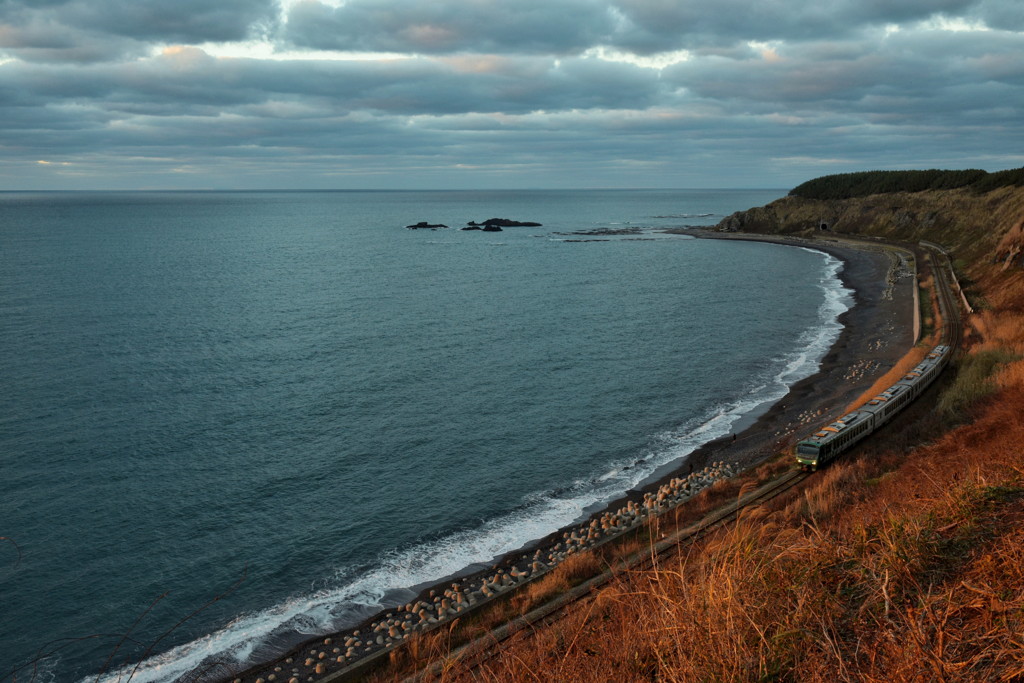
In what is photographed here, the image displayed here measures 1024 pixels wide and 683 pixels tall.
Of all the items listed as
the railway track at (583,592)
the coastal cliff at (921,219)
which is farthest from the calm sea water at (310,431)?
the coastal cliff at (921,219)

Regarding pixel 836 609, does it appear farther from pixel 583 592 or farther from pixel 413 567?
pixel 413 567

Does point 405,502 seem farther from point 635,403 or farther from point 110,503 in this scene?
point 635,403

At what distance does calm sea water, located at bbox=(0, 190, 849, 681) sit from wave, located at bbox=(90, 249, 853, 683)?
3.7 inches

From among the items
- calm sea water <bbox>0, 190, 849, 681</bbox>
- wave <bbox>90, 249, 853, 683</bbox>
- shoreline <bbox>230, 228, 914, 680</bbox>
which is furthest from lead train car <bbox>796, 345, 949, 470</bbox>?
calm sea water <bbox>0, 190, 849, 681</bbox>

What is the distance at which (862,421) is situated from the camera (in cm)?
2809

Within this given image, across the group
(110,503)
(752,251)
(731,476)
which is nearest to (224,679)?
(110,503)

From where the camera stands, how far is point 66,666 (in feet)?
63.0

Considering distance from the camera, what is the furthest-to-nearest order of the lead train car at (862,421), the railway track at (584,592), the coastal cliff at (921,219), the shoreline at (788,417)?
the coastal cliff at (921,219)
the lead train car at (862,421)
the shoreline at (788,417)
the railway track at (584,592)

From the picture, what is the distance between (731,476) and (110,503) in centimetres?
2677

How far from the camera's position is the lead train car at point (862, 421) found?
26.1 meters

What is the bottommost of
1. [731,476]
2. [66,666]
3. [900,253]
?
[66,666]

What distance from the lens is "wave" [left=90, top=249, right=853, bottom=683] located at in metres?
19.8

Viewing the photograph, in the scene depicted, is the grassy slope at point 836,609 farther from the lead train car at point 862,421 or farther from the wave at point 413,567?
the lead train car at point 862,421

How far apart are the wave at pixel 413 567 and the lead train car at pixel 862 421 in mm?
7176
